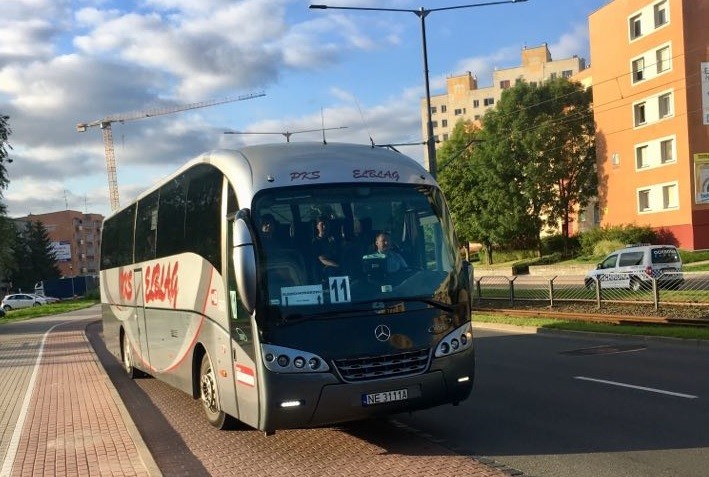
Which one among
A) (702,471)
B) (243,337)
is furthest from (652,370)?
(243,337)

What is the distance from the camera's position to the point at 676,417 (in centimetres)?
756

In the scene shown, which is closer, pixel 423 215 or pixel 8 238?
pixel 423 215

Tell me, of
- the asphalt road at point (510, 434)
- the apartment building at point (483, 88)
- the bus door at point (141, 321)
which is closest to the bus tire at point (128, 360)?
the bus door at point (141, 321)

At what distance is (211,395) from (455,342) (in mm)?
2909

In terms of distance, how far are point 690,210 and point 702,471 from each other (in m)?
39.8

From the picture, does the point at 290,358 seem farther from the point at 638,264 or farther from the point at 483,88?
the point at 483,88

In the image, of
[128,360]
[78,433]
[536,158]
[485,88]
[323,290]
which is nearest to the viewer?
[323,290]

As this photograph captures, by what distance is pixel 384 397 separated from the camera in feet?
21.2

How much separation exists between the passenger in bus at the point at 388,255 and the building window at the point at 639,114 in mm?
43919

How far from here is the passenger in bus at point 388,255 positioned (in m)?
6.83

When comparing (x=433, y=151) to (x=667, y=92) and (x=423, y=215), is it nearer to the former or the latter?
(x=423, y=215)

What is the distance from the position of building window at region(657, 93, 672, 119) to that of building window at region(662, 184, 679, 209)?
4.44m

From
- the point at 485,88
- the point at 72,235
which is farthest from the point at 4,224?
the point at 72,235

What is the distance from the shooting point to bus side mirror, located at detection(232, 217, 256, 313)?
242 inches
